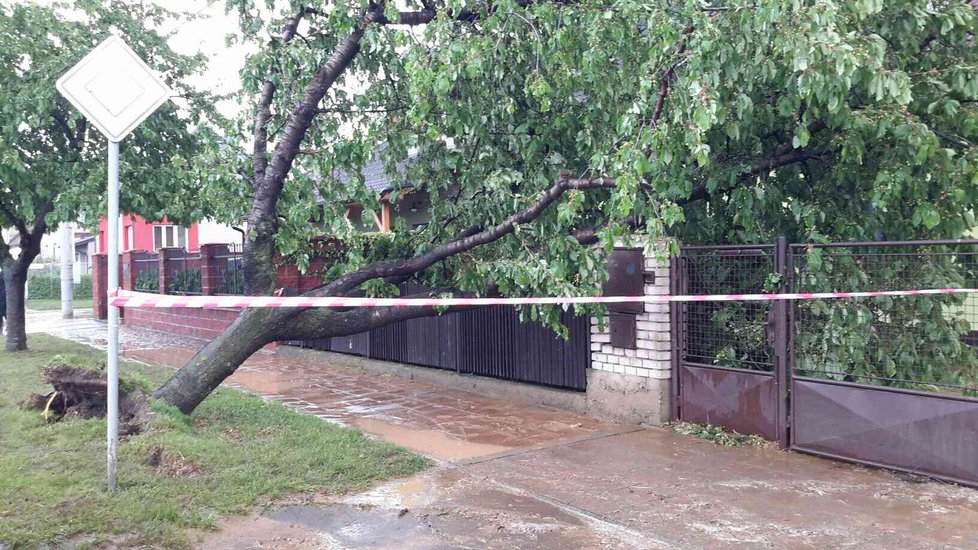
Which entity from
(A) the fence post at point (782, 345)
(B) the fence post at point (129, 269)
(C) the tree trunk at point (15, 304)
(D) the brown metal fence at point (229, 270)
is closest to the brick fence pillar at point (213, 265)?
(D) the brown metal fence at point (229, 270)

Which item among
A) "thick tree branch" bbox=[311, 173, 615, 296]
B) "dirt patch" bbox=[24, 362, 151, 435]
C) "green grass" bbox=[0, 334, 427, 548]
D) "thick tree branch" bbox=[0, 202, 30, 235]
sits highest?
"thick tree branch" bbox=[0, 202, 30, 235]

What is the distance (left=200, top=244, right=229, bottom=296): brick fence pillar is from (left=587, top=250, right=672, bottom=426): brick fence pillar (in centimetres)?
1028

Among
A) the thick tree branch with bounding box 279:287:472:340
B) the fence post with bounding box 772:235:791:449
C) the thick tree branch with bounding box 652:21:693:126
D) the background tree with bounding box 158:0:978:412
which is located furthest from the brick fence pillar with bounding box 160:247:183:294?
the fence post with bounding box 772:235:791:449

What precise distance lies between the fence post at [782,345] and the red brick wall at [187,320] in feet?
35.0

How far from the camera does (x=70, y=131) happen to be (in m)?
11.9

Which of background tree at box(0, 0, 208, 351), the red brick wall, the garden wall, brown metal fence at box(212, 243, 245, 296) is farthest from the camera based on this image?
brown metal fence at box(212, 243, 245, 296)

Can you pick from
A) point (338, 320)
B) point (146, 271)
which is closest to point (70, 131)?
point (338, 320)

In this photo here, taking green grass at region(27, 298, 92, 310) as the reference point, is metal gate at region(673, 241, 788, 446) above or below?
above

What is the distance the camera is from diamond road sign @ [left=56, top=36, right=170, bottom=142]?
17.4 ft

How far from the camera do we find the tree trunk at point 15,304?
518 inches

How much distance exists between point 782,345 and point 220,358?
5139mm

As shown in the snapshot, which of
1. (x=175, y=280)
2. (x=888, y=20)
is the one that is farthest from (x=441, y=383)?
(x=175, y=280)

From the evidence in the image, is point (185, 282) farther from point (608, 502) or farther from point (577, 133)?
point (608, 502)

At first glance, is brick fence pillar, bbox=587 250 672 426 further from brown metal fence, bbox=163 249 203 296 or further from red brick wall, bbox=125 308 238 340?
brown metal fence, bbox=163 249 203 296
